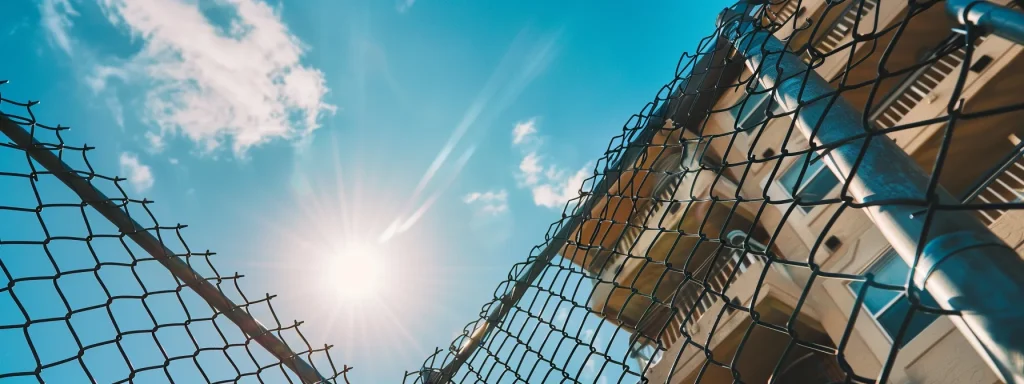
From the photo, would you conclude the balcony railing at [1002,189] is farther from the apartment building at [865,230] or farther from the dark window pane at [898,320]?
the dark window pane at [898,320]

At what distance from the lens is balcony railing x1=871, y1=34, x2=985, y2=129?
7.04 m

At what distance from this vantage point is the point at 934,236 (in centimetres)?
88

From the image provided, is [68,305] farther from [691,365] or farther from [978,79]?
[978,79]

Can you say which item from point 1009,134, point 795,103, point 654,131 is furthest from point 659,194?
point 795,103

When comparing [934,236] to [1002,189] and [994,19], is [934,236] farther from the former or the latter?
[1002,189]

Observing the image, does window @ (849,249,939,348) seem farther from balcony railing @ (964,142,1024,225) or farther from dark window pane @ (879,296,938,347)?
balcony railing @ (964,142,1024,225)

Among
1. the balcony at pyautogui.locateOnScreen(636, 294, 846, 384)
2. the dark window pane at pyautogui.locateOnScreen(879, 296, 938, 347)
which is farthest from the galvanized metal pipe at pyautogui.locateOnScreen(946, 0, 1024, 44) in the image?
the balcony at pyautogui.locateOnScreen(636, 294, 846, 384)

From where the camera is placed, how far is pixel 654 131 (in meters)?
2.58

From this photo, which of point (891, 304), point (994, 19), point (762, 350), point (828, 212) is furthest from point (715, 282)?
point (994, 19)

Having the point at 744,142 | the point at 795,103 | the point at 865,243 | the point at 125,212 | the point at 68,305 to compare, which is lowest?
the point at 865,243

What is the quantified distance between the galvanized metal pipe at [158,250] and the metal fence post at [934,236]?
2.01 m

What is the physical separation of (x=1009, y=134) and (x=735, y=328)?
4600 mm

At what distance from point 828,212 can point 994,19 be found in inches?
316

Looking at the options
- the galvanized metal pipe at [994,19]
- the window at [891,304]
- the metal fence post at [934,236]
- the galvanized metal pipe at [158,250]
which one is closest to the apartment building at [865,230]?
the window at [891,304]
